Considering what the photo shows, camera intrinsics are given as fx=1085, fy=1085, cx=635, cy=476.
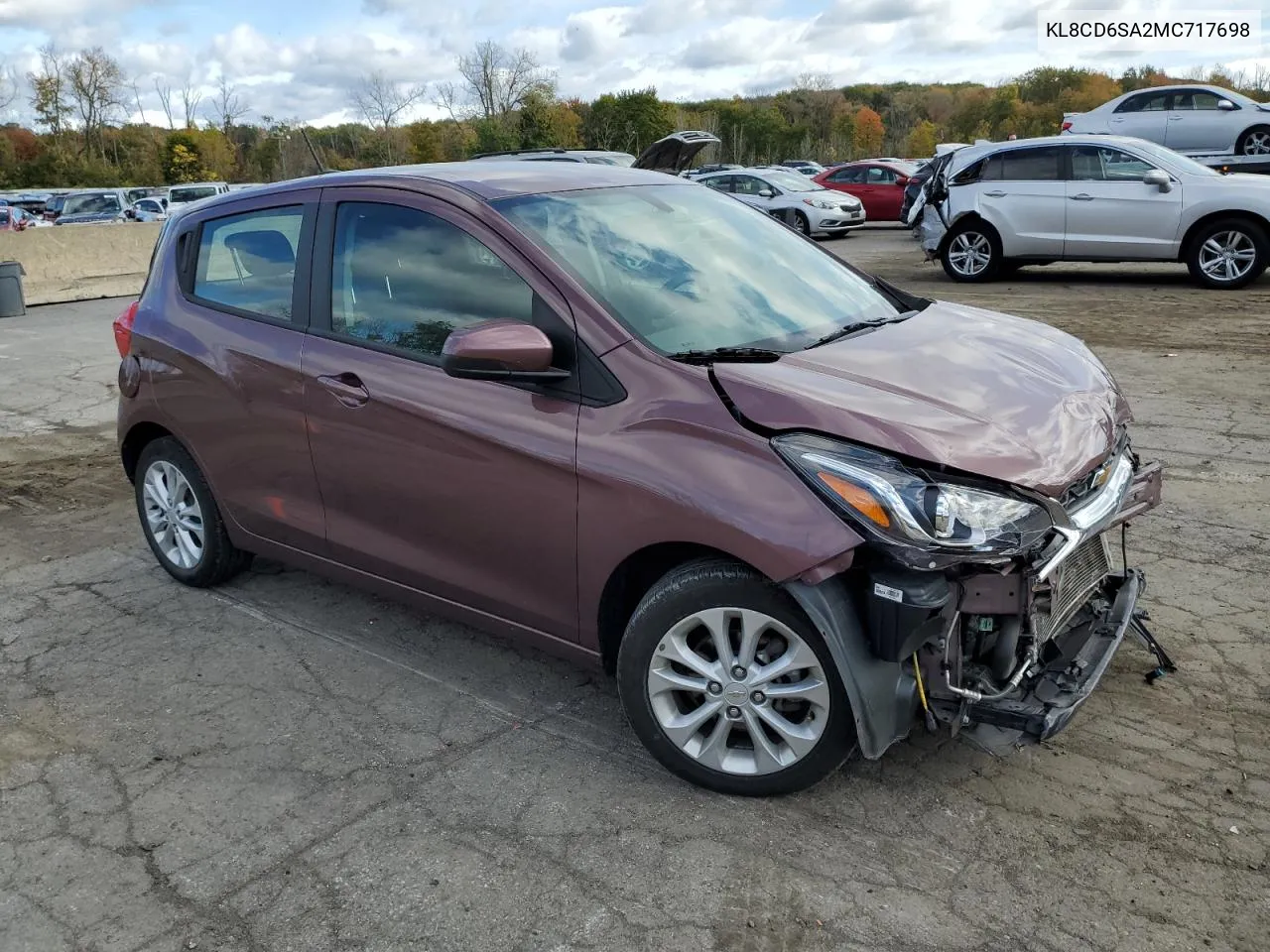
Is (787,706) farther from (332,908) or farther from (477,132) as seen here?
(477,132)

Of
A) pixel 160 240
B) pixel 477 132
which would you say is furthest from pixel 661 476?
pixel 477 132

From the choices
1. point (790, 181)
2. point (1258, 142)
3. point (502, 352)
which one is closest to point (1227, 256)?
point (1258, 142)

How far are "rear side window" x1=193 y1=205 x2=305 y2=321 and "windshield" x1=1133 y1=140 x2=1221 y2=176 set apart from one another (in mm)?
11293

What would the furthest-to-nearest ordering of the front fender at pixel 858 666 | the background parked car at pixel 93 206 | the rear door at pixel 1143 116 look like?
the background parked car at pixel 93 206 → the rear door at pixel 1143 116 → the front fender at pixel 858 666

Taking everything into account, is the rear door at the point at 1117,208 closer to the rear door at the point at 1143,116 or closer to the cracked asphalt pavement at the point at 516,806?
the rear door at the point at 1143,116

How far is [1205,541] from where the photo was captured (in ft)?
16.0

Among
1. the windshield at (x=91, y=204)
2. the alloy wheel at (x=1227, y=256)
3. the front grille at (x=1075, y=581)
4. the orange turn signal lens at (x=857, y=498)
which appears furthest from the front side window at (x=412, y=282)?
the windshield at (x=91, y=204)

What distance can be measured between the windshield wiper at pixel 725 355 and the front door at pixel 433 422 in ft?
1.17

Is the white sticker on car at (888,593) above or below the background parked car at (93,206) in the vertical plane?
below

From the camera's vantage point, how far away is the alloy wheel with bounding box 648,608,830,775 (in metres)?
2.95

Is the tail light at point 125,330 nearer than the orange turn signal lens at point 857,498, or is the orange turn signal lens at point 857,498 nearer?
the orange turn signal lens at point 857,498

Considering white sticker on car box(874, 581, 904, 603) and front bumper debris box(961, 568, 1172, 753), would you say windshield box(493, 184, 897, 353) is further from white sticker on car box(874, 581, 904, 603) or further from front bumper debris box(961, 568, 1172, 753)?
front bumper debris box(961, 568, 1172, 753)

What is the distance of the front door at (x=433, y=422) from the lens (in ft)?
11.0

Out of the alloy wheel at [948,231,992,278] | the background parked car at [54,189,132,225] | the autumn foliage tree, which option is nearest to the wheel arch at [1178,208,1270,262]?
the alloy wheel at [948,231,992,278]
